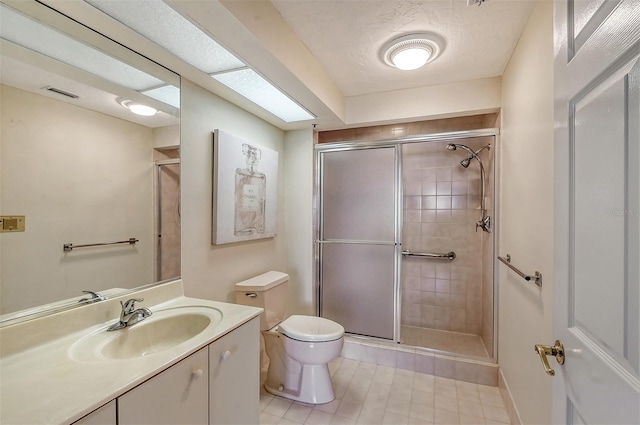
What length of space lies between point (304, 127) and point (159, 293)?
73.3 inches

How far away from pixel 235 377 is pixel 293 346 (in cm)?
69

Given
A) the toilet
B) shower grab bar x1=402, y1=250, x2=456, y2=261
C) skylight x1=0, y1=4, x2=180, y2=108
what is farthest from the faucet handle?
Result: shower grab bar x1=402, y1=250, x2=456, y2=261

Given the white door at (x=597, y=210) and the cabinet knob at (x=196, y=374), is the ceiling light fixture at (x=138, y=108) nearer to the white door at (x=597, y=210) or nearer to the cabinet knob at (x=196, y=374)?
the cabinet knob at (x=196, y=374)

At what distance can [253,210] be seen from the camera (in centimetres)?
224

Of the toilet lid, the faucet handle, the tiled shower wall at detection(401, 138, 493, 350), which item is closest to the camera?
the faucet handle

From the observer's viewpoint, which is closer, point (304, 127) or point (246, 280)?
point (246, 280)

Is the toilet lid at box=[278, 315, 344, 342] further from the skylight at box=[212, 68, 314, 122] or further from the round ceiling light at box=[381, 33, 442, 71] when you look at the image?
the round ceiling light at box=[381, 33, 442, 71]

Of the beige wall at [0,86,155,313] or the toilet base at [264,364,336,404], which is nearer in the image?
the beige wall at [0,86,155,313]

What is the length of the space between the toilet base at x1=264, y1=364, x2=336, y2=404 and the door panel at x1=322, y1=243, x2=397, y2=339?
74 cm

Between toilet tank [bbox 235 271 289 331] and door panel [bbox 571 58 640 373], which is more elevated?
door panel [bbox 571 58 640 373]

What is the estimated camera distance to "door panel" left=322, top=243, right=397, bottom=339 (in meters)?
2.54

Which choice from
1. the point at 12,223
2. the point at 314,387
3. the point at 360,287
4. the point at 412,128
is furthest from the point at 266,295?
the point at 412,128

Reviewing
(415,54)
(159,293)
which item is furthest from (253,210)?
(415,54)

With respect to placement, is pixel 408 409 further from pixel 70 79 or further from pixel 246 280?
pixel 70 79
